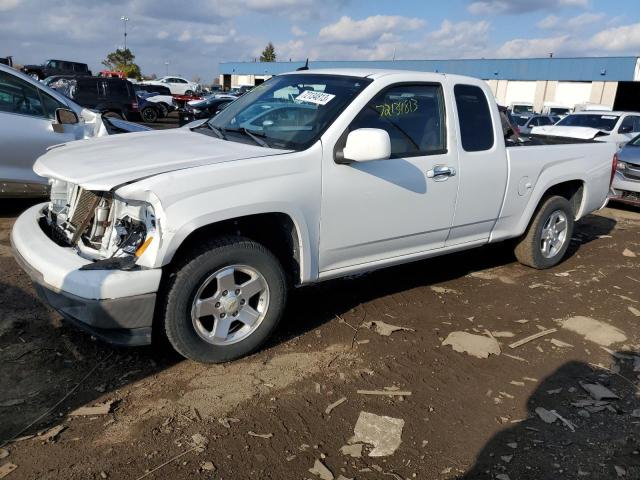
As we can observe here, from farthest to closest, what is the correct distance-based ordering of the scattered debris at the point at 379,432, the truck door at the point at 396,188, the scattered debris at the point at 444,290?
the scattered debris at the point at 444,290, the truck door at the point at 396,188, the scattered debris at the point at 379,432

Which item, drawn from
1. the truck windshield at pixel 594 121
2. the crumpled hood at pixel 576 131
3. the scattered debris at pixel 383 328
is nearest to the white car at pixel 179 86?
the truck windshield at pixel 594 121

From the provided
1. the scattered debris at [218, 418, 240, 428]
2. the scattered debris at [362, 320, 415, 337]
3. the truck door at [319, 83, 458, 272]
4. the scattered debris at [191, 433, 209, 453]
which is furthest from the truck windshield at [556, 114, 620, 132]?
the scattered debris at [191, 433, 209, 453]

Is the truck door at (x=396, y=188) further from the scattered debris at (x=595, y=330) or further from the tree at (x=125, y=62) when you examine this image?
the tree at (x=125, y=62)

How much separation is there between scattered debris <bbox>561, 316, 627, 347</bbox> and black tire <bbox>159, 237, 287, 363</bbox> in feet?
8.16

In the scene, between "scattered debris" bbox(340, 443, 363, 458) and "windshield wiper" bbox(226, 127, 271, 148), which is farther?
"windshield wiper" bbox(226, 127, 271, 148)

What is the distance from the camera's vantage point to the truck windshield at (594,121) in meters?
14.1

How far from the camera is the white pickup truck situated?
10.4 feet

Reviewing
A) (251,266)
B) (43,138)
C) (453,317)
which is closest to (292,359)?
(251,266)

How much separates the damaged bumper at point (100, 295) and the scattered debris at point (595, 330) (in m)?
3.33

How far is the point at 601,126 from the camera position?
1420 centimetres

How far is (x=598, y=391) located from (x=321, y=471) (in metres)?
1.99

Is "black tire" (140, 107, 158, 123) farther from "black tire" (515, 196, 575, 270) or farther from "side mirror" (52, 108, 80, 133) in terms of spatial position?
"black tire" (515, 196, 575, 270)

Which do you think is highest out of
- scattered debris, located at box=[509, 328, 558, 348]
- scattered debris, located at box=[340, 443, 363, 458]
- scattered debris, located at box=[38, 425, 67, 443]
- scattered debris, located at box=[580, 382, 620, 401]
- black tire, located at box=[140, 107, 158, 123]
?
scattered debris, located at box=[38, 425, 67, 443]

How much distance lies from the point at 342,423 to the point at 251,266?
1097 mm
